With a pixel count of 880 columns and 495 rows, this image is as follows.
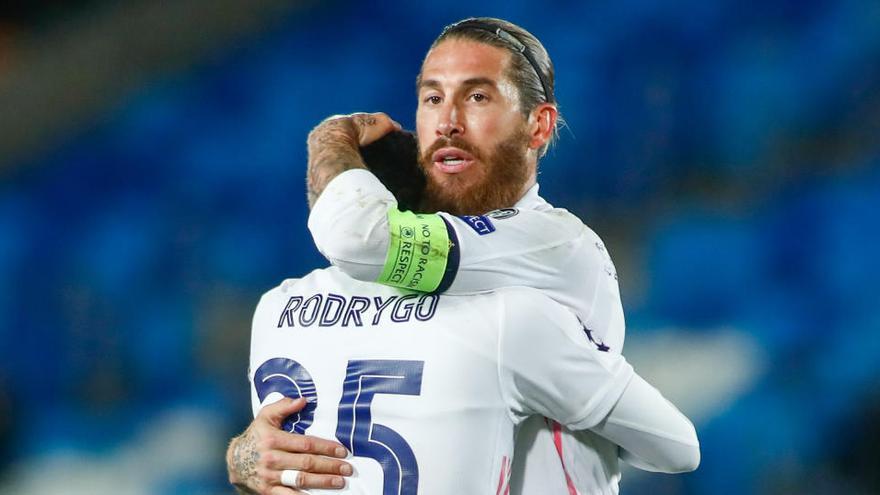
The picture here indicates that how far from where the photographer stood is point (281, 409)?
1737 millimetres

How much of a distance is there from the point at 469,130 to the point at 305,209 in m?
2.00

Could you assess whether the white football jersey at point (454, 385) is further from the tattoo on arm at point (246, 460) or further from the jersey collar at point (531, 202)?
the jersey collar at point (531, 202)

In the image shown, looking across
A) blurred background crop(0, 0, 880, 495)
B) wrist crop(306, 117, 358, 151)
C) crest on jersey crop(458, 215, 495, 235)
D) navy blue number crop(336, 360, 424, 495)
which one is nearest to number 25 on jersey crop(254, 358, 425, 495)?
navy blue number crop(336, 360, 424, 495)

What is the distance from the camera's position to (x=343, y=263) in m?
1.59

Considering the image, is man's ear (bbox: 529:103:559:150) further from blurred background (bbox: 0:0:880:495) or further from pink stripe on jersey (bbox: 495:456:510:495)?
blurred background (bbox: 0:0:880:495)

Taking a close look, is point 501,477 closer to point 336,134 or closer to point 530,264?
point 530,264

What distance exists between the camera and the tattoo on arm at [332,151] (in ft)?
5.63

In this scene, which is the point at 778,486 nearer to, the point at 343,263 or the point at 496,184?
the point at 496,184

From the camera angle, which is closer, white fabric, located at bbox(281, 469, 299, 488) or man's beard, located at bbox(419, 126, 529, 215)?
white fabric, located at bbox(281, 469, 299, 488)

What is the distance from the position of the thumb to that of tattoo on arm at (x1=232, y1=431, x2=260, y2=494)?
0.04m

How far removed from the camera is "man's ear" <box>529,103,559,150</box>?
6.68 ft

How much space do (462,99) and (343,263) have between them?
0.50 metres

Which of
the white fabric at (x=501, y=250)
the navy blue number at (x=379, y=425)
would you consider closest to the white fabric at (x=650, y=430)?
the white fabric at (x=501, y=250)

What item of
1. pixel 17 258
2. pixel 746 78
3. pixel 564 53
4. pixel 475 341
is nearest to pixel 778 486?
pixel 746 78
